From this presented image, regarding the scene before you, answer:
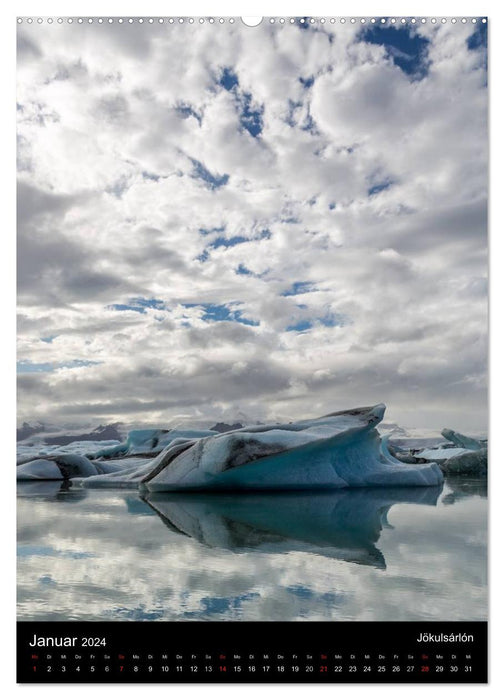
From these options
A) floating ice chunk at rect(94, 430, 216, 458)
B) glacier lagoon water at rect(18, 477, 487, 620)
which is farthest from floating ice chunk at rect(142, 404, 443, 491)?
floating ice chunk at rect(94, 430, 216, 458)

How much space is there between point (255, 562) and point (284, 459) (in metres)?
4.19

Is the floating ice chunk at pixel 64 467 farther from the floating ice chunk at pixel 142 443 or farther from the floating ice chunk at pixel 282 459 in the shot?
the floating ice chunk at pixel 282 459

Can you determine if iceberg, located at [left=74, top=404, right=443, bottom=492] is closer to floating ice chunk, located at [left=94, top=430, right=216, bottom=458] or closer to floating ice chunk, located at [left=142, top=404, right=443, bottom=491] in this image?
floating ice chunk, located at [left=142, top=404, right=443, bottom=491]

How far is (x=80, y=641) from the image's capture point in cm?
271

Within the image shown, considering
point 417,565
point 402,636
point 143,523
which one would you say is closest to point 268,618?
point 402,636

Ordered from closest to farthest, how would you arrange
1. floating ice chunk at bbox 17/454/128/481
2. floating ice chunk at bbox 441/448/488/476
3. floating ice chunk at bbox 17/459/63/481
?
floating ice chunk at bbox 17/459/63/481 → floating ice chunk at bbox 17/454/128/481 → floating ice chunk at bbox 441/448/488/476

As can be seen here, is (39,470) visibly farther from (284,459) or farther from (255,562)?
(255,562)

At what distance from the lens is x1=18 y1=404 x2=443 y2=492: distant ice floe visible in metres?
8.05

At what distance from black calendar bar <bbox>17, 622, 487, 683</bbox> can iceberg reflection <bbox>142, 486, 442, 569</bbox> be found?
1.32 m

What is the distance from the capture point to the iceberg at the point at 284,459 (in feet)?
26.4

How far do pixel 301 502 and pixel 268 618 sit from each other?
4935 millimetres

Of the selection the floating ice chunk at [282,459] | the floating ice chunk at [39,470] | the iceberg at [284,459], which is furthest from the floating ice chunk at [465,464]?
the floating ice chunk at [39,470]

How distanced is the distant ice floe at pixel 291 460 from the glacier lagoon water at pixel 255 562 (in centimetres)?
83

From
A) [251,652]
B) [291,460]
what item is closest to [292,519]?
[291,460]
